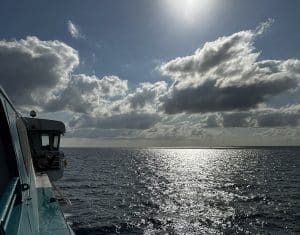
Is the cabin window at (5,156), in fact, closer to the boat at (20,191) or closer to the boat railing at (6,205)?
the boat at (20,191)

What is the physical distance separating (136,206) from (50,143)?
12.7m

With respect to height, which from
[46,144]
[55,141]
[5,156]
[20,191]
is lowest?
[20,191]

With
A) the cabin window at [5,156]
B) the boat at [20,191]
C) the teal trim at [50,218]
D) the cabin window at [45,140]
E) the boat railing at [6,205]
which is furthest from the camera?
the cabin window at [45,140]

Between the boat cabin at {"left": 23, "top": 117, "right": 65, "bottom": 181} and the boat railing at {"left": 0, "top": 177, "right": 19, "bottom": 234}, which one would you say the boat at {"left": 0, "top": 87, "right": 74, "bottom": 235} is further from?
the boat cabin at {"left": 23, "top": 117, "right": 65, "bottom": 181}

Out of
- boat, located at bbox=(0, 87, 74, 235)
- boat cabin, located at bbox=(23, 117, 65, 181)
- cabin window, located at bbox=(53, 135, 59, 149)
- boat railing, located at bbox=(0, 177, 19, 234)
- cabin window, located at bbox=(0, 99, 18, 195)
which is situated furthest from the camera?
cabin window, located at bbox=(53, 135, 59, 149)

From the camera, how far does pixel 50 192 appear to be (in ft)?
54.5

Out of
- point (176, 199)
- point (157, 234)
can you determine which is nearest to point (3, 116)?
point (157, 234)

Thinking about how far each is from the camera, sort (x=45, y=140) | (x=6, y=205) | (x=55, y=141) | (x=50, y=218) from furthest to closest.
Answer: (x=55, y=141)
(x=45, y=140)
(x=50, y=218)
(x=6, y=205)

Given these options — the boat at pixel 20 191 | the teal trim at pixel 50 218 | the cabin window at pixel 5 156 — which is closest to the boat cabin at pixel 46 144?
the boat at pixel 20 191

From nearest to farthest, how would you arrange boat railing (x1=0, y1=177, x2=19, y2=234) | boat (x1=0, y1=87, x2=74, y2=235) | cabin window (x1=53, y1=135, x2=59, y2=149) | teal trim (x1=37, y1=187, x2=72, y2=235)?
boat railing (x1=0, y1=177, x2=19, y2=234) → boat (x1=0, y1=87, x2=74, y2=235) → teal trim (x1=37, y1=187, x2=72, y2=235) → cabin window (x1=53, y1=135, x2=59, y2=149)

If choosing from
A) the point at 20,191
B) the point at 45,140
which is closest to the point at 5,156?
the point at 20,191

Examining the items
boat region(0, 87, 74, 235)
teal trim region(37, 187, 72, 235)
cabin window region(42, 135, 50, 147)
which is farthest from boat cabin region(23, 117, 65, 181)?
teal trim region(37, 187, 72, 235)

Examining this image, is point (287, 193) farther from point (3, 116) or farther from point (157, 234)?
point (3, 116)

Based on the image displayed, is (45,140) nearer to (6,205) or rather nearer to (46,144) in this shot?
(46,144)
